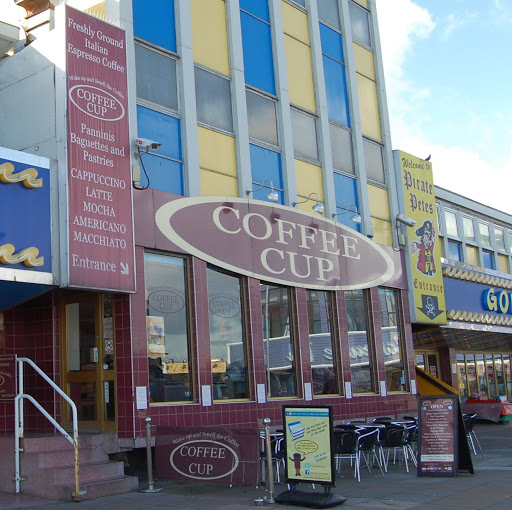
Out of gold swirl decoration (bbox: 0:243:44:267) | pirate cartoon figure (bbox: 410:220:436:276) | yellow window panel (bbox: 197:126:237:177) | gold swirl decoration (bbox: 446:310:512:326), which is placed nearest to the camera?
gold swirl decoration (bbox: 0:243:44:267)

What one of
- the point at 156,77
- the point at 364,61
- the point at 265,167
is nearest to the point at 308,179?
the point at 265,167

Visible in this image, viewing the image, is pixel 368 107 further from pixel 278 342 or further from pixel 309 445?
pixel 309 445

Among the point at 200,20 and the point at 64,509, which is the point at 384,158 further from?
the point at 64,509

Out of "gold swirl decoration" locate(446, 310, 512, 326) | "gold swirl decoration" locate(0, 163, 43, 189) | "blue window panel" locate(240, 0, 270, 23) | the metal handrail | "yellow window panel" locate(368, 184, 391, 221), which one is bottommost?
the metal handrail

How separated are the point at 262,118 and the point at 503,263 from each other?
15897 mm

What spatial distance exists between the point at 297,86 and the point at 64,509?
11.4m

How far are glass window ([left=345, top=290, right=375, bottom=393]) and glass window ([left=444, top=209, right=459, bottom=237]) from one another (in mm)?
8092

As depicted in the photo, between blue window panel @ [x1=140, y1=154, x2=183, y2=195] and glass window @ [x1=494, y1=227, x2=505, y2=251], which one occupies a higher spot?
glass window @ [x1=494, y1=227, x2=505, y2=251]

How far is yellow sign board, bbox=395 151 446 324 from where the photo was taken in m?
19.7

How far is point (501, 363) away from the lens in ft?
97.7

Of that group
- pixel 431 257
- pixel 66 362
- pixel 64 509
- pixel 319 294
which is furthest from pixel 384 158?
pixel 64 509

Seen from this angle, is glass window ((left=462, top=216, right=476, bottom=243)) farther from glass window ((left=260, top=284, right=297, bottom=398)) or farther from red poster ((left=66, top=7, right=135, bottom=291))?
red poster ((left=66, top=7, right=135, bottom=291))

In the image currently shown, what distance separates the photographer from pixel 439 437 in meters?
12.0

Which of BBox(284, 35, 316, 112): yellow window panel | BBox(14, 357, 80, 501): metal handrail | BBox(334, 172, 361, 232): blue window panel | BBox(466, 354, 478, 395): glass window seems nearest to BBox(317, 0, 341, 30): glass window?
BBox(284, 35, 316, 112): yellow window panel
